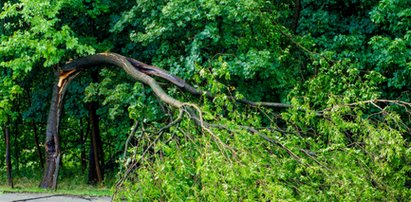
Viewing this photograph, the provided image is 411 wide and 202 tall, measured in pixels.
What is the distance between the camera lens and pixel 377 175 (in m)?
7.62

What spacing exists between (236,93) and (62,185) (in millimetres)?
5859

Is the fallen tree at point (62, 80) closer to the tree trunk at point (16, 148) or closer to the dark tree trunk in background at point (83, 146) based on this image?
the tree trunk at point (16, 148)

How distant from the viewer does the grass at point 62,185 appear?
11.6 meters

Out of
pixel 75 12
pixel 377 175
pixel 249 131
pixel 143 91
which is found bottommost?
pixel 377 175

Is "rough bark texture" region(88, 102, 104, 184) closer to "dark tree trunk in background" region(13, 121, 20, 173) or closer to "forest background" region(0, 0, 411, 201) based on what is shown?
"forest background" region(0, 0, 411, 201)

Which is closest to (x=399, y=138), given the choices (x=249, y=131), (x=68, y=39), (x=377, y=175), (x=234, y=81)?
(x=377, y=175)

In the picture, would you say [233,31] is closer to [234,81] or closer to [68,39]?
[234,81]

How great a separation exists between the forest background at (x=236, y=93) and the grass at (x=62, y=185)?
0.64ft

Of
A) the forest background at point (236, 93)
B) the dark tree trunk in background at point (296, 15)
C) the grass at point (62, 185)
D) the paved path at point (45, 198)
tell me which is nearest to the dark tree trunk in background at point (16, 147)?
the forest background at point (236, 93)

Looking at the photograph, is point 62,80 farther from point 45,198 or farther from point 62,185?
point 45,198

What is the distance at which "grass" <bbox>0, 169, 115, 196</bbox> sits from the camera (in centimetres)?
1163

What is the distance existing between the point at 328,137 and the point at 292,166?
4.72 feet

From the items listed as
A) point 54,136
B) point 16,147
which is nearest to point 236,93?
point 54,136

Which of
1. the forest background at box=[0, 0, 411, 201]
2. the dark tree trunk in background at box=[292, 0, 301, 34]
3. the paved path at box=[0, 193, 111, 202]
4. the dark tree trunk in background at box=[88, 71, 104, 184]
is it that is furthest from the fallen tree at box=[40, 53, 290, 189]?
the dark tree trunk in background at box=[292, 0, 301, 34]
